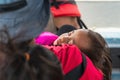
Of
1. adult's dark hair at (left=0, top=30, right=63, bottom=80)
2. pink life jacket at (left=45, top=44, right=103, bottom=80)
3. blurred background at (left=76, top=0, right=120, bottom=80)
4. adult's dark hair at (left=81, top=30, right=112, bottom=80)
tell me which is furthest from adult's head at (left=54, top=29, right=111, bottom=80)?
blurred background at (left=76, top=0, right=120, bottom=80)

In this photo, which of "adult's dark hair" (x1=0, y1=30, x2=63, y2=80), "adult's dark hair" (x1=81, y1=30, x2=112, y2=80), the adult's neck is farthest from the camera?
the adult's neck

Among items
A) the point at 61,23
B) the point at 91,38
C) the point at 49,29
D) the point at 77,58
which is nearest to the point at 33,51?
the point at 77,58

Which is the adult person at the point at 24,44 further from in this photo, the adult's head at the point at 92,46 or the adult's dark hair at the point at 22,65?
the adult's head at the point at 92,46

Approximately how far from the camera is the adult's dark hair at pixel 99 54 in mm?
1185

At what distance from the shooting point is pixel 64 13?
5.56 ft

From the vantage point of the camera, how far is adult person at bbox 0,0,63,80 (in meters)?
0.62

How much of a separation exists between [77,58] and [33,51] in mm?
283

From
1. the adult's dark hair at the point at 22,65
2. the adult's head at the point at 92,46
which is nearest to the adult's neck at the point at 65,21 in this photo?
the adult's head at the point at 92,46

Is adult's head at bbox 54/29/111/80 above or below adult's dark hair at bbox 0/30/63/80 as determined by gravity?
below

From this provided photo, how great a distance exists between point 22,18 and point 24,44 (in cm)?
6

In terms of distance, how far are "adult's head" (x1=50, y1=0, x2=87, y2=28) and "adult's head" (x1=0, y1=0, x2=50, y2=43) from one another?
0.94 m

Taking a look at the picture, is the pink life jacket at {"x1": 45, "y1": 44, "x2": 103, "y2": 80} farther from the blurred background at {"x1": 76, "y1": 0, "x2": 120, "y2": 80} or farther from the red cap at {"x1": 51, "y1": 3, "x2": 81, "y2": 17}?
the blurred background at {"x1": 76, "y1": 0, "x2": 120, "y2": 80}

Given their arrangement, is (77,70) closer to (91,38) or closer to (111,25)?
(91,38)

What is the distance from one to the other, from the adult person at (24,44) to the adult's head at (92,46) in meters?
0.45
